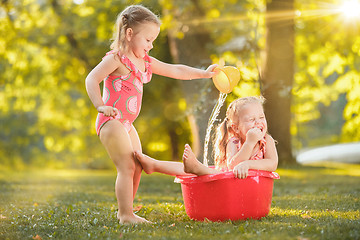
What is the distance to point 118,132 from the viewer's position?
356cm

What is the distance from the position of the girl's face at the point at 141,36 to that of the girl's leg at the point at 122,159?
61 centimetres

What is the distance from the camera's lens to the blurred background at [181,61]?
404 inches

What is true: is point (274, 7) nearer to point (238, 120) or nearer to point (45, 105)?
point (238, 120)

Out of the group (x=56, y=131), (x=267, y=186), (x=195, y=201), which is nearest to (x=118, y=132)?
(x=195, y=201)

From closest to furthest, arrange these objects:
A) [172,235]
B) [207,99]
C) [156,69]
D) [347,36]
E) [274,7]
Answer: [172,235] < [156,69] < [207,99] < [274,7] < [347,36]

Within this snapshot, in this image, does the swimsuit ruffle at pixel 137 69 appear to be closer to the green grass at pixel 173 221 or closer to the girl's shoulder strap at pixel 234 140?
the girl's shoulder strap at pixel 234 140

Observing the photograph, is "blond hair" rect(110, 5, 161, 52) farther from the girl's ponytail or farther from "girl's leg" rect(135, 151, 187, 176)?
the girl's ponytail

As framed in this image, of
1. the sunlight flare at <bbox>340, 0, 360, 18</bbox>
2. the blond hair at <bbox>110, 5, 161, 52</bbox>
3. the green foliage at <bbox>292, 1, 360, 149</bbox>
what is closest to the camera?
the blond hair at <bbox>110, 5, 161, 52</bbox>

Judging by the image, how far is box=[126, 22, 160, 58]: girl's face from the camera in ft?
12.1

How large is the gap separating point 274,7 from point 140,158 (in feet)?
25.2

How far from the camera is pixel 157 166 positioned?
12.1ft

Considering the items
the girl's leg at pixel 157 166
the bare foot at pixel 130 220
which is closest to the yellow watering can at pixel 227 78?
the girl's leg at pixel 157 166

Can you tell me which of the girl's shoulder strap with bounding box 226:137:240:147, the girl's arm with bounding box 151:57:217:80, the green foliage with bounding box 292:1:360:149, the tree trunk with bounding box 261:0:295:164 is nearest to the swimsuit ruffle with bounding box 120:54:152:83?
the girl's arm with bounding box 151:57:217:80

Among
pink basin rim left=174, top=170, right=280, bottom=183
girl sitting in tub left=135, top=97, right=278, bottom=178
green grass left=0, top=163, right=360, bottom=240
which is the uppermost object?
girl sitting in tub left=135, top=97, right=278, bottom=178
